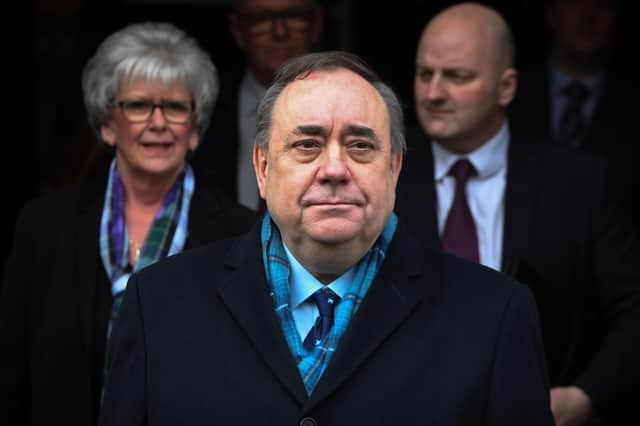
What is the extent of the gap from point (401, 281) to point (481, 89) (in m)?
1.45

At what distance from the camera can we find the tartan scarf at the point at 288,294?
273 centimetres

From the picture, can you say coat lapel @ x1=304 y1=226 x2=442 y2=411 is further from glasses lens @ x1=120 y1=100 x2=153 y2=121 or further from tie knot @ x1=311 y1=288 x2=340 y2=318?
glasses lens @ x1=120 y1=100 x2=153 y2=121

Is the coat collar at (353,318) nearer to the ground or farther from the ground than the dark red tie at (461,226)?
farther from the ground

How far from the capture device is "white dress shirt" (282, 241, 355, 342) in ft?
9.28

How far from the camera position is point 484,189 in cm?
405

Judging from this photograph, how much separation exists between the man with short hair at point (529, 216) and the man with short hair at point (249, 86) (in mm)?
609

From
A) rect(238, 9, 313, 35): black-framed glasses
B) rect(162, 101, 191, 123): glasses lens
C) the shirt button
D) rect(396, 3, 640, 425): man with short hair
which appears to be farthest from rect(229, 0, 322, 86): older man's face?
the shirt button

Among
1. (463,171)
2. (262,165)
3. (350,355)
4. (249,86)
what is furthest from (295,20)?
(350,355)

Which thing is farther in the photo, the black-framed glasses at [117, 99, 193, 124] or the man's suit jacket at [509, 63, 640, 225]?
the man's suit jacket at [509, 63, 640, 225]

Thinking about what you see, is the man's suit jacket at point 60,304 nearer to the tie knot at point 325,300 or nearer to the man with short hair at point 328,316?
the man with short hair at point 328,316

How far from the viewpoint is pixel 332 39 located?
6176 mm

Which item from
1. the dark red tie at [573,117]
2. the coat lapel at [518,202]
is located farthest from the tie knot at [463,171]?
the dark red tie at [573,117]

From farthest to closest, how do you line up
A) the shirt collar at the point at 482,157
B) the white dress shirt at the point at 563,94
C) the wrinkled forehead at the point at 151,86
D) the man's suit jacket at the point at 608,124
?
the white dress shirt at the point at 563,94 → the man's suit jacket at the point at 608,124 → the shirt collar at the point at 482,157 → the wrinkled forehead at the point at 151,86

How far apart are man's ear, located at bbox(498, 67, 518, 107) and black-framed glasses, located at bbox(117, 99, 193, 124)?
44.3 inches
